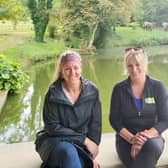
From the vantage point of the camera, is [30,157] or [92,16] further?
[92,16]

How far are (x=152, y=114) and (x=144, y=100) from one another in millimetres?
85

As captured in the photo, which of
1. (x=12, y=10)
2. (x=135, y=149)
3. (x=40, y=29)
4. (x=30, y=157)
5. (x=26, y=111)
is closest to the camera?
(x=135, y=149)

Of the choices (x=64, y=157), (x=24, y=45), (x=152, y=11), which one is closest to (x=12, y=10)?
(x=24, y=45)

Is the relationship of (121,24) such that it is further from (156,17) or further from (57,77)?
(57,77)

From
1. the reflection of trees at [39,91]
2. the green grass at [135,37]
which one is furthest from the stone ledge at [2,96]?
the green grass at [135,37]

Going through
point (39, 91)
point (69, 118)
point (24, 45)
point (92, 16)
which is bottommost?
point (39, 91)

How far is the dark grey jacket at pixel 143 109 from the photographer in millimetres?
1788

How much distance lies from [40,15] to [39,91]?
938mm

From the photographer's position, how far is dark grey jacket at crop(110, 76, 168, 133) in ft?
5.87

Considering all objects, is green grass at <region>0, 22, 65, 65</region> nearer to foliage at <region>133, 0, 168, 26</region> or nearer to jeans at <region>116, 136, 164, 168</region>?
foliage at <region>133, 0, 168, 26</region>

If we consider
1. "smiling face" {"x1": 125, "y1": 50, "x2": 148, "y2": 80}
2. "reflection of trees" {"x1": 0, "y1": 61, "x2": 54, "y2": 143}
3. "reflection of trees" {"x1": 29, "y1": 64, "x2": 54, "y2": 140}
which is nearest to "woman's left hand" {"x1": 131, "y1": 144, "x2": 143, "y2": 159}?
"smiling face" {"x1": 125, "y1": 50, "x2": 148, "y2": 80}

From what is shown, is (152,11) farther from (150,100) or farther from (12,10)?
(150,100)

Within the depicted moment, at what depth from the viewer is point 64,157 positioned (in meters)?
1.61

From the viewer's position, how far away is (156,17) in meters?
4.48
